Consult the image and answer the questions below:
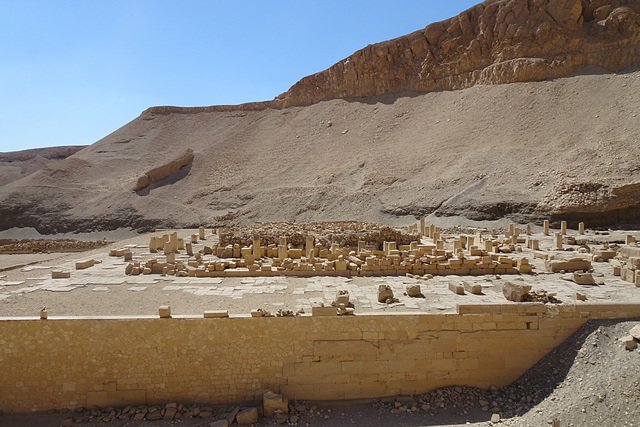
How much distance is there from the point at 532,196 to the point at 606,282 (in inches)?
702

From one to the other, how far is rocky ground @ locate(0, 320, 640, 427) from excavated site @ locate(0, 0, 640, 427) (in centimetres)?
3

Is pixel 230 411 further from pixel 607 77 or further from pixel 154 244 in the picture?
pixel 607 77

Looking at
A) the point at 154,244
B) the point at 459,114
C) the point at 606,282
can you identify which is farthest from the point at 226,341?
the point at 459,114

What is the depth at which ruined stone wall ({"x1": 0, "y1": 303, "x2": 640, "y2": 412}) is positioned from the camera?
729 centimetres

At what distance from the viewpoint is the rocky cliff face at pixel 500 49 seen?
37.0m

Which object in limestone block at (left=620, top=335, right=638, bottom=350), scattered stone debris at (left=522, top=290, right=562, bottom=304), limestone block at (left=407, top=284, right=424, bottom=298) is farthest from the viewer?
limestone block at (left=407, top=284, right=424, bottom=298)

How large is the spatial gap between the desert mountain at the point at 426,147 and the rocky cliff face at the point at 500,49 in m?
0.13

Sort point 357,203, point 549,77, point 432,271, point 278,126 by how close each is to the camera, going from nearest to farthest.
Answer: point 432,271, point 357,203, point 549,77, point 278,126

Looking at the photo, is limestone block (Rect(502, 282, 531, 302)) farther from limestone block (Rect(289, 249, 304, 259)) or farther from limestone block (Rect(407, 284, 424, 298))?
limestone block (Rect(289, 249, 304, 259))

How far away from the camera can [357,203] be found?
3353 cm

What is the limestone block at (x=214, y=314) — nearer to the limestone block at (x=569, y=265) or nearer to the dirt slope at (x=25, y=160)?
the limestone block at (x=569, y=265)

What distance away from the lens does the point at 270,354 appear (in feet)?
24.4

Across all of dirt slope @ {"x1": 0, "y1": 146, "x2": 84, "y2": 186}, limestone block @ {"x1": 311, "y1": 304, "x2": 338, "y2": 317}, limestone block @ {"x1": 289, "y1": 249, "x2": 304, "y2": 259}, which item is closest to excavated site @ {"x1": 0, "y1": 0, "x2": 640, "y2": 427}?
limestone block @ {"x1": 311, "y1": 304, "x2": 338, "y2": 317}

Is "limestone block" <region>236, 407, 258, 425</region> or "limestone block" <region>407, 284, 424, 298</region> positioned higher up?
"limestone block" <region>407, 284, 424, 298</region>
